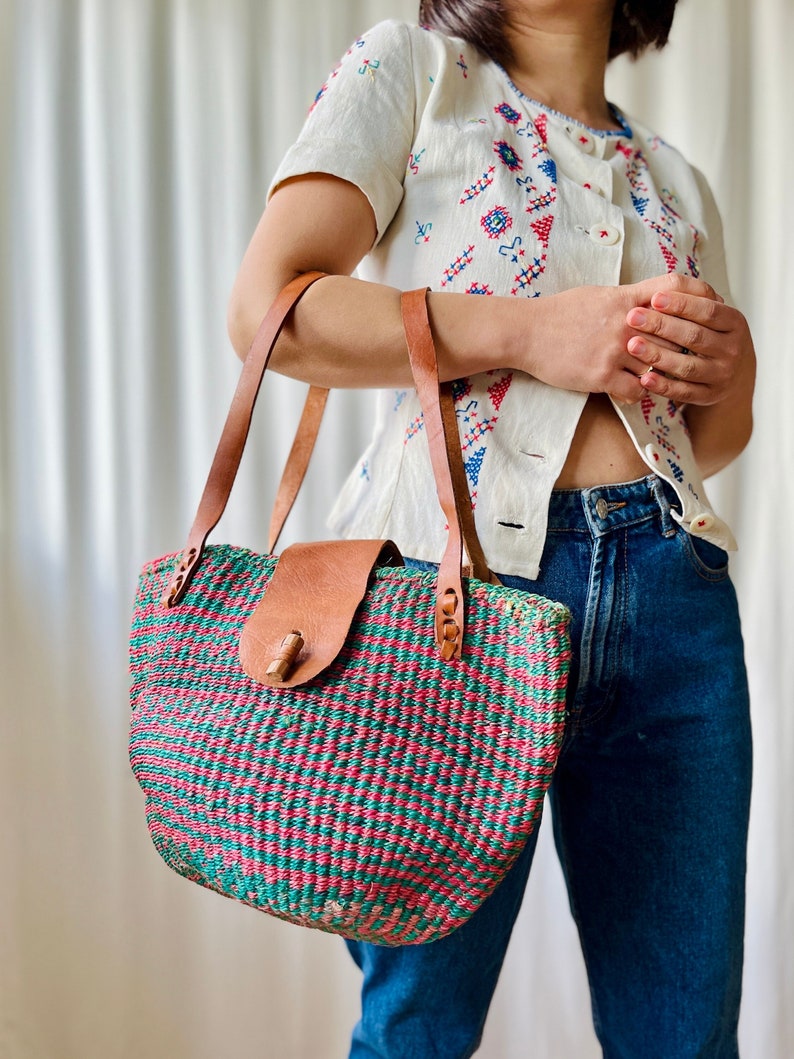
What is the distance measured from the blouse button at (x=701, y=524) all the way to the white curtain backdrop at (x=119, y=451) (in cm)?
77

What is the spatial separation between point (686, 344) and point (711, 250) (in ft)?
0.94

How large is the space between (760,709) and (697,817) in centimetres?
88

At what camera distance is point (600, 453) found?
773mm

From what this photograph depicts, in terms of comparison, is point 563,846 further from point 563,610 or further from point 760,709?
point 760,709

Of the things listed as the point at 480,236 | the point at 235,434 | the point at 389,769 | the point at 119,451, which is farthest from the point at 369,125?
the point at 119,451

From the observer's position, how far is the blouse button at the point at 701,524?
2.53 ft

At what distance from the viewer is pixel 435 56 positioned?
0.80 meters

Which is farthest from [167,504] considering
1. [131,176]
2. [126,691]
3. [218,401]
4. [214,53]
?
[214,53]

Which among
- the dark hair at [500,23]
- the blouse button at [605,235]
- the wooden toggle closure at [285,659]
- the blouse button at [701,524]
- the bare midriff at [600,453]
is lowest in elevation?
the wooden toggle closure at [285,659]

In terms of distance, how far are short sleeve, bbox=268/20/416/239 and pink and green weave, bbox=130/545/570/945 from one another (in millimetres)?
308

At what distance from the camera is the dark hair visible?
869 mm

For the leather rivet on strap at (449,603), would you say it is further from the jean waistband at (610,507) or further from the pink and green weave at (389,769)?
the jean waistband at (610,507)

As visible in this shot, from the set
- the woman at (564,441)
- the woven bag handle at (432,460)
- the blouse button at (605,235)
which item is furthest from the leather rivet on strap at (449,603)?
Result: the blouse button at (605,235)

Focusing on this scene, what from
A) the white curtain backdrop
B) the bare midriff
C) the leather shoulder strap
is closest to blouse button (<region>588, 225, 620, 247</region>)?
the bare midriff
